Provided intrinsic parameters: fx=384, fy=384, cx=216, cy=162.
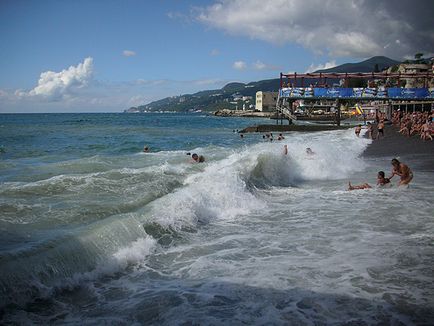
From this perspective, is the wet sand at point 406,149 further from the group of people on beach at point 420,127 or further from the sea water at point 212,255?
the sea water at point 212,255

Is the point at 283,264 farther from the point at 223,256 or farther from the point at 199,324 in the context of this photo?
the point at 199,324

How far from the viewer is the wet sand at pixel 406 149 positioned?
18406 mm

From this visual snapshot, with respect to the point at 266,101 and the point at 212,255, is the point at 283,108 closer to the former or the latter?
the point at 212,255

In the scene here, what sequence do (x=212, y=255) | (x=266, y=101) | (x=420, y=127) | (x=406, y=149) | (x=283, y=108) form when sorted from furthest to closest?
(x=266, y=101), (x=283, y=108), (x=420, y=127), (x=406, y=149), (x=212, y=255)

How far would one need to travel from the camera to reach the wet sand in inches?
725

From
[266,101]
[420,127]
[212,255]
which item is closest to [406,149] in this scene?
[420,127]


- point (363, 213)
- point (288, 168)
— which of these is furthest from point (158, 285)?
point (288, 168)

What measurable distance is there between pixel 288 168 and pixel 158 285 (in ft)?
41.2

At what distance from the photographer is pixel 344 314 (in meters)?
4.62

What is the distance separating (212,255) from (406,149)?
64.8ft

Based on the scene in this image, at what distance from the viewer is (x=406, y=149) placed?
75.1 ft

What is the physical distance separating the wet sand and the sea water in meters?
6.67

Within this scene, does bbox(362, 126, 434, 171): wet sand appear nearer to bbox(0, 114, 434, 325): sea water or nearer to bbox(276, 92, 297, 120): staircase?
bbox(0, 114, 434, 325): sea water

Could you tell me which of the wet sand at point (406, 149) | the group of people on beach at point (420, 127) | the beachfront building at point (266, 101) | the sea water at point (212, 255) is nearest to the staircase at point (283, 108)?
the group of people on beach at point (420, 127)
